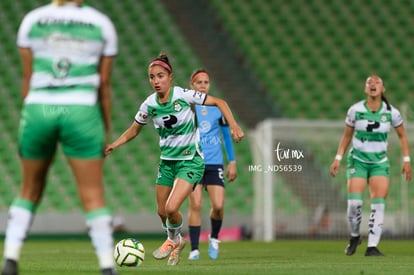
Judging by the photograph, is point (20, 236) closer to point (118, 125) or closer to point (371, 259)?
point (371, 259)

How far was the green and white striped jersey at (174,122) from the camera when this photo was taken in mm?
9492

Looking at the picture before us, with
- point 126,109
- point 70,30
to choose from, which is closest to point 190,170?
point 70,30

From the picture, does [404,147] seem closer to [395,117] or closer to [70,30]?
[395,117]

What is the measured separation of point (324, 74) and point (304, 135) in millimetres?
3456

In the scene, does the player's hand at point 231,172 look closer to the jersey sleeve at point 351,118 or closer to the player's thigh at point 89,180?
the jersey sleeve at point 351,118

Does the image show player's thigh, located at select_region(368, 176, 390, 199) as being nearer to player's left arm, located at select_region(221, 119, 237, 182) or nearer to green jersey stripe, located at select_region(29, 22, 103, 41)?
player's left arm, located at select_region(221, 119, 237, 182)

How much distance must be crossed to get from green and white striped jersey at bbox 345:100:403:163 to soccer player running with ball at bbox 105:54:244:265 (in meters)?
2.83

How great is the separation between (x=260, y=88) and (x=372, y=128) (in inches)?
389

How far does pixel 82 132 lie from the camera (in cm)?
584

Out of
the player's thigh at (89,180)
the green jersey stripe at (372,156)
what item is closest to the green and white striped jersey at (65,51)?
the player's thigh at (89,180)

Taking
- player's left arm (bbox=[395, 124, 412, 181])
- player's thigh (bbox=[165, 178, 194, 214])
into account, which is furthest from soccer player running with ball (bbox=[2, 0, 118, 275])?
player's left arm (bbox=[395, 124, 412, 181])

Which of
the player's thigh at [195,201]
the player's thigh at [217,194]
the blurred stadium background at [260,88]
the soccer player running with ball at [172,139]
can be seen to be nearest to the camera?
the soccer player running with ball at [172,139]

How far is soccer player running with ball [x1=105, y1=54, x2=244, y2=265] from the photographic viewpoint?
941cm

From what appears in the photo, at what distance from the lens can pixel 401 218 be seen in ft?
61.5
